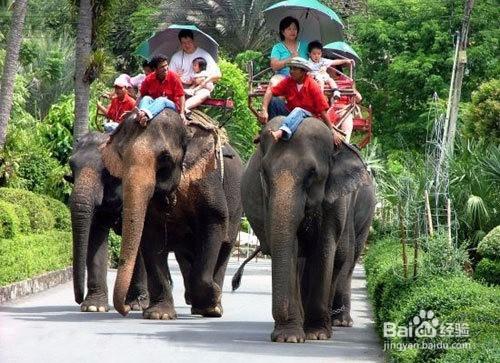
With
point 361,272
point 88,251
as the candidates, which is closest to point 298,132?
point 88,251

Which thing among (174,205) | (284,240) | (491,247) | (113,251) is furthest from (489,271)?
(113,251)

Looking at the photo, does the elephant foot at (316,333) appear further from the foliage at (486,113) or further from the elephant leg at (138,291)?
the foliage at (486,113)

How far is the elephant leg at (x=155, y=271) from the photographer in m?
19.0

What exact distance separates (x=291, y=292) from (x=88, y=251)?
5447 mm

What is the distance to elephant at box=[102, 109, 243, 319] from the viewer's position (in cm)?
1739

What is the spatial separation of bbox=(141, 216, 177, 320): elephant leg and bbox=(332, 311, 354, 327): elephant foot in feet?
6.44

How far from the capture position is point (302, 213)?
1606 centimetres

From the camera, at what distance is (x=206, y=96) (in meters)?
20.1

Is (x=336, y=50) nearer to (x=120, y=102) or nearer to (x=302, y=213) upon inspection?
(x=120, y=102)

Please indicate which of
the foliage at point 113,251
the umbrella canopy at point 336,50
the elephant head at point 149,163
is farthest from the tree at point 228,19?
the elephant head at point 149,163

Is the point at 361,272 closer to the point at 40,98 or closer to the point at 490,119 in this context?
the point at 490,119

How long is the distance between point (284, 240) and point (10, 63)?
62.2ft

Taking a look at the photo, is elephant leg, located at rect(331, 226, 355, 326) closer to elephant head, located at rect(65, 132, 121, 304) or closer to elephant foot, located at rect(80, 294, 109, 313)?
elephant foot, located at rect(80, 294, 109, 313)

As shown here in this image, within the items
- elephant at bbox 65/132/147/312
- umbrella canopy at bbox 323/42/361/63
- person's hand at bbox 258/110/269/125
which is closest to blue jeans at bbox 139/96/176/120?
person's hand at bbox 258/110/269/125
